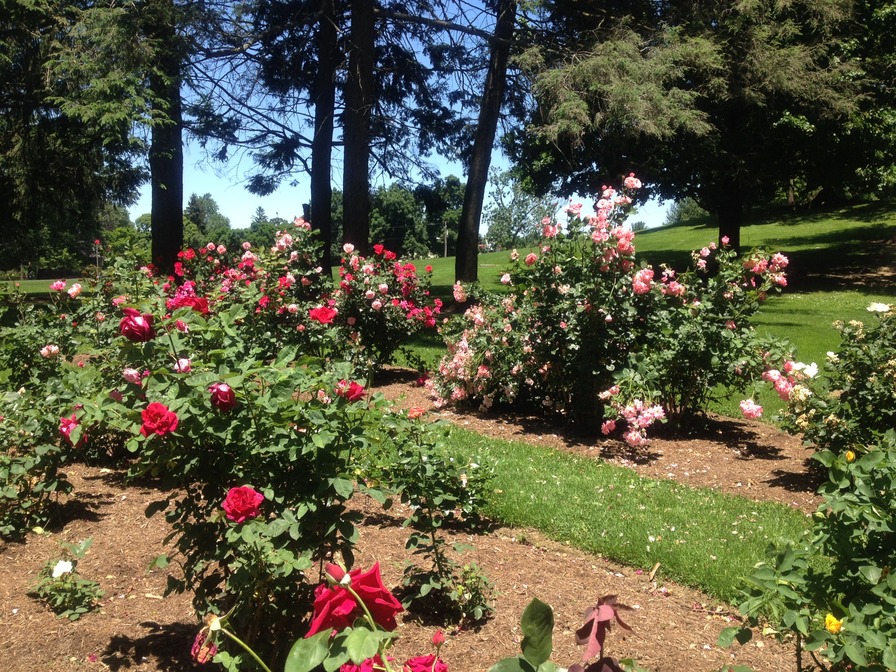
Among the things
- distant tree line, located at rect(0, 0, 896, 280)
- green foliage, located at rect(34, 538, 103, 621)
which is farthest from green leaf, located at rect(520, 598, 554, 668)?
distant tree line, located at rect(0, 0, 896, 280)

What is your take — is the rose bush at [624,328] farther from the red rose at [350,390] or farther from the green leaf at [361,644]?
the green leaf at [361,644]

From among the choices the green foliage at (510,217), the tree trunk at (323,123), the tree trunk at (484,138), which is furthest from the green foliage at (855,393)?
the green foliage at (510,217)

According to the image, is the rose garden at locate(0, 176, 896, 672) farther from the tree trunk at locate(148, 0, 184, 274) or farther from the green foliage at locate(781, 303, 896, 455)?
the tree trunk at locate(148, 0, 184, 274)

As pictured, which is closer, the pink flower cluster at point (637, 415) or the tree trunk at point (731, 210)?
the pink flower cluster at point (637, 415)

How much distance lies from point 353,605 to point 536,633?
1.25 ft

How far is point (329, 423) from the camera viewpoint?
2.16 meters

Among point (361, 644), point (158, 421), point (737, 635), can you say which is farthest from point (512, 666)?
point (158, 421)

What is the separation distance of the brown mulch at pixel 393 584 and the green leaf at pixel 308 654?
3.58ft

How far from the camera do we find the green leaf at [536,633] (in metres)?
1.16

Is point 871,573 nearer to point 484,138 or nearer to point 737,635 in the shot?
point 737,635

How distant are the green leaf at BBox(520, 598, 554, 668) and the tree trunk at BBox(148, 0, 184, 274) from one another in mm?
10104

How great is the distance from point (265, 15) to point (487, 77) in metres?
3.99

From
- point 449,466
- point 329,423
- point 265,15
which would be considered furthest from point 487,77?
point 329,423

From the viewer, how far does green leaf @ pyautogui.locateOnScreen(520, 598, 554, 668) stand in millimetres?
1157
